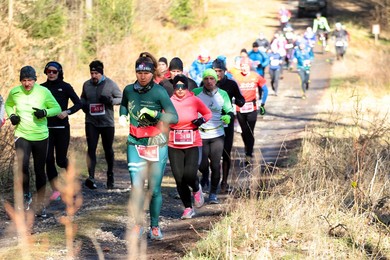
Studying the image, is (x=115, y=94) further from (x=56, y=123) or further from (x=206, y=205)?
(x=206, y=205)

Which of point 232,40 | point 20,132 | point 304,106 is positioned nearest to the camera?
point 20,132

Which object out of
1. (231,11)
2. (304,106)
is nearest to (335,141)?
(304,106)

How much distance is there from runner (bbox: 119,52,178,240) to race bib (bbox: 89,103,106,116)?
3.68m

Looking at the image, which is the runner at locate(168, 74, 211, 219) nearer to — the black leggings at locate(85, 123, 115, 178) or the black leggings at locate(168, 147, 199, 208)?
the black leggings at locate(168, 147, 199, 208)

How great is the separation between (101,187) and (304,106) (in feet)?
46.1

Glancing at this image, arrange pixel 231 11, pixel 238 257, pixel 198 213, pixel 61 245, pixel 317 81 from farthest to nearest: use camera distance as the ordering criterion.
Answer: pixel 231 11 < pixel 317 81 < pixel 198 213 < pixel 61 245 < pixel 238 257

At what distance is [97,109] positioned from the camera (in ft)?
41.4

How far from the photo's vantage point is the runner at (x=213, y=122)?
11.5 m

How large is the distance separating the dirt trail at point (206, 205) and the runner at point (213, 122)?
0.52m

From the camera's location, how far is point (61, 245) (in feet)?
28.3

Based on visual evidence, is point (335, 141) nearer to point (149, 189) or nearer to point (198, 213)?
point (198, 213)

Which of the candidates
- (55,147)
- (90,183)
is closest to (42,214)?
(55,147)

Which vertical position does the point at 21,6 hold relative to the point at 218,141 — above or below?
above

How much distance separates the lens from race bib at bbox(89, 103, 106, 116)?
12586 mm
